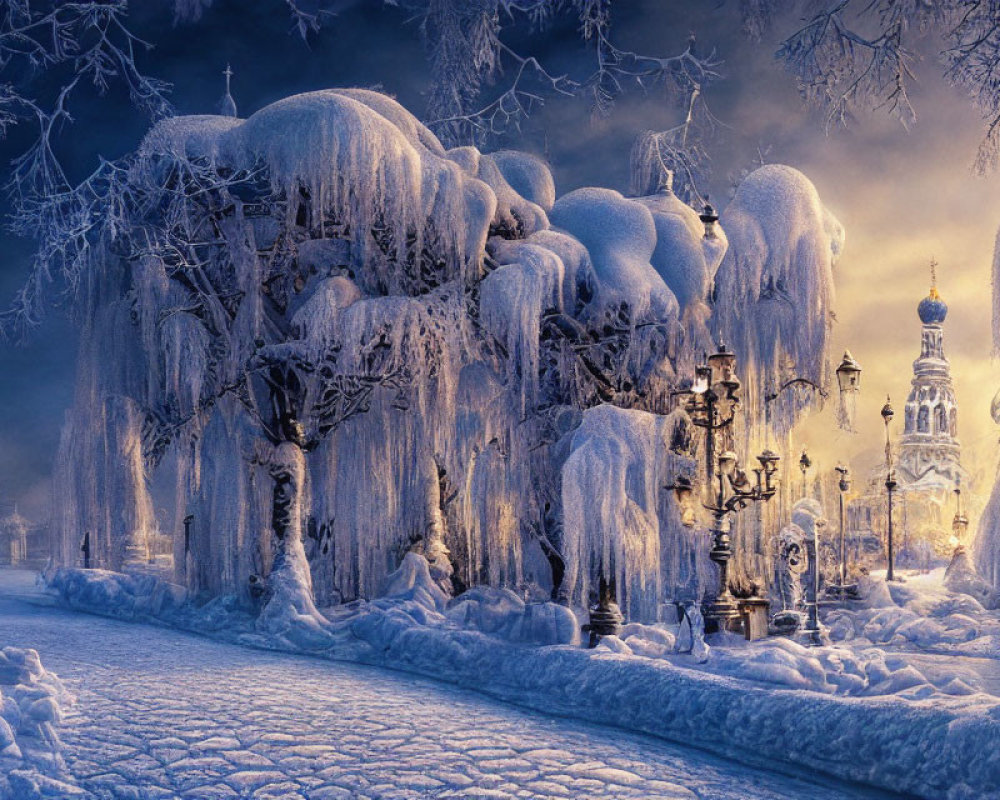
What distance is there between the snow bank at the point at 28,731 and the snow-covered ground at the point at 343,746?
0.63 ft

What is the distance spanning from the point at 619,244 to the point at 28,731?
12.0 meters

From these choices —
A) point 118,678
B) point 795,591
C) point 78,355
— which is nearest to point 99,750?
point 118,678

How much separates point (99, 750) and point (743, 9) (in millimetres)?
8066

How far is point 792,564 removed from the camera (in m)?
17.9

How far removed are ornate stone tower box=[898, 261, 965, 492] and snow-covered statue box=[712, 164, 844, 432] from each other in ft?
286

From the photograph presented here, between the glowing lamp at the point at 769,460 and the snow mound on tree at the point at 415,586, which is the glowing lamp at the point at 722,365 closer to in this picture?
the glowing lamp at the point at 769,460

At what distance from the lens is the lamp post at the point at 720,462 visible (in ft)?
45.1

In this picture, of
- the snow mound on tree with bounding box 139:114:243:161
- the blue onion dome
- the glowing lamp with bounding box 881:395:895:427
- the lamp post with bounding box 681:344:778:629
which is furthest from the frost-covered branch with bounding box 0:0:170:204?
the blue onion dome

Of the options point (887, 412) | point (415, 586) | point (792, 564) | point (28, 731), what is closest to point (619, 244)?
point (792, 564)

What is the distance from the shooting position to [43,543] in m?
35.2

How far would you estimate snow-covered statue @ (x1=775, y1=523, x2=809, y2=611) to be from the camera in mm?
17750

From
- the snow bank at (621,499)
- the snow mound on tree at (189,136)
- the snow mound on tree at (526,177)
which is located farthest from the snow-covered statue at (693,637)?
the snow mound on tree at (189,136)

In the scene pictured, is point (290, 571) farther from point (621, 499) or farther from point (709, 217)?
point (709, 217)

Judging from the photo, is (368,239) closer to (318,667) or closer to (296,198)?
(296,198)
